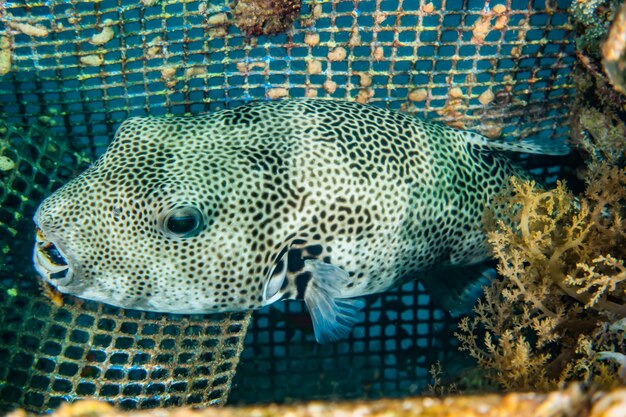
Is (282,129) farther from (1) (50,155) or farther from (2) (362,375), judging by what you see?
(2) (362,375)

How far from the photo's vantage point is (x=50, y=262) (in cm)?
303

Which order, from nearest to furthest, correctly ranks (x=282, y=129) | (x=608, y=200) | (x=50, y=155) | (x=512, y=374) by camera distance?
(x=512, y=374) → (x=608, y=200) → (x=282, y=129) → (x=50, y=155)

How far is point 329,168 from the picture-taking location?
324 centimetres

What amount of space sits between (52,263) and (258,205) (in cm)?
126

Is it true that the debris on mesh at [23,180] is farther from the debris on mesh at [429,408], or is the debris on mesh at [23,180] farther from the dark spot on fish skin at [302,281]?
the debris on mesh at [429,408]

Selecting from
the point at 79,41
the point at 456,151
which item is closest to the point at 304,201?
the point at 456,151

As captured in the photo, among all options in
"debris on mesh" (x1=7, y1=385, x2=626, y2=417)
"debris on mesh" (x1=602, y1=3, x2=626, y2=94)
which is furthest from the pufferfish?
"debris on mesh" (x1=602, y1=3, x2=626, y2=94)

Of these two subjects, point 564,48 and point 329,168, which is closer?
point 329,168

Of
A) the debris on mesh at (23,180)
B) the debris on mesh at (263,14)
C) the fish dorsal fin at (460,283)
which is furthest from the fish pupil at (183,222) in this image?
the fish dorsal fin at (460,283)

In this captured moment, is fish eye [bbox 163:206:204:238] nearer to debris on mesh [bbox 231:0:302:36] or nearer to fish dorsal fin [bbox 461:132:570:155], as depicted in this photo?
debris on mesh [bbox 231:0:302:36]

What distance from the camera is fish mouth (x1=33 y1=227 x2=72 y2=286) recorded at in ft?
9.82

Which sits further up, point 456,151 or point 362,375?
point 456,151

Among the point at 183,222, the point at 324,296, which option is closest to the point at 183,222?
the point at 183,222

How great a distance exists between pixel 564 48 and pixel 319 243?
254 centimetres
